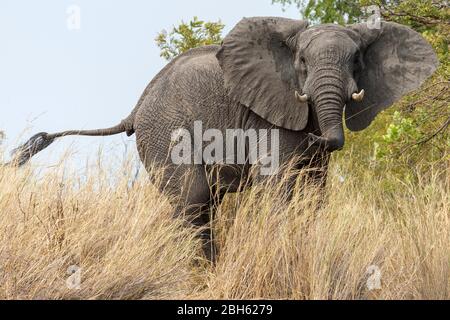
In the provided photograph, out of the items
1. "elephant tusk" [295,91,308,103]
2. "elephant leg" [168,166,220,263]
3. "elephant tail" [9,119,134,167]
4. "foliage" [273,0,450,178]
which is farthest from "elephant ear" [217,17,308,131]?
"foliage" [273,0,450,178]

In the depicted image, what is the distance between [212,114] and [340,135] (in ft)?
4.77

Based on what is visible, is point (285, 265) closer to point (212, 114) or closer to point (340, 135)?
point (340, 135)

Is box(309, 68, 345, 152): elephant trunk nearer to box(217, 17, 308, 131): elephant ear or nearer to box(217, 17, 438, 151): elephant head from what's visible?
box(217, 17, 438, 151): elephant head

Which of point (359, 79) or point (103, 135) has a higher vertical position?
point (359, 79)

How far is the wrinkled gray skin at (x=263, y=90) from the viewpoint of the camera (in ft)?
29.1

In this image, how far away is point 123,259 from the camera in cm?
708

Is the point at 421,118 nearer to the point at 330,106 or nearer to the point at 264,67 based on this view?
the point at 264,67

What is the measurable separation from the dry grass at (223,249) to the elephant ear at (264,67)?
100cm

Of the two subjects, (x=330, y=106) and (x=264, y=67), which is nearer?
(x=330, y=106)

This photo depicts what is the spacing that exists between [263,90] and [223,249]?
1609 mm

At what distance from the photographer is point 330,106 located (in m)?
8.26

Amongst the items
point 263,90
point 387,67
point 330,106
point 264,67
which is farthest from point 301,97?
point 387,67

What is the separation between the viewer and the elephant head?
876 cm
